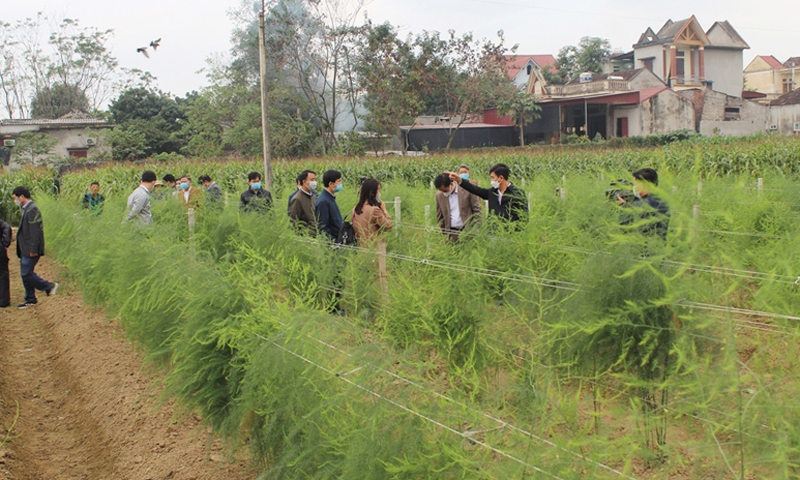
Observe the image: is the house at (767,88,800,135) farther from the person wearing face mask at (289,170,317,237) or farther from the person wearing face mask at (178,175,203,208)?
the person wearing face mask at (289,170,317,237)

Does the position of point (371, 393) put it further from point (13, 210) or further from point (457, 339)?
point (13, 210)

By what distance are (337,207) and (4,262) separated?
19.9 ft

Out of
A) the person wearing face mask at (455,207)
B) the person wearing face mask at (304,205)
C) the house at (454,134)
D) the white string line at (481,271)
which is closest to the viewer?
the white string line at (481,271)

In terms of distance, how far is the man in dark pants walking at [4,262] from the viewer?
10.9 m

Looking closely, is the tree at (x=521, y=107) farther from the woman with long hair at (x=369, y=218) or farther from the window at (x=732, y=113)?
the woman with long hair at (x=369, y=218)

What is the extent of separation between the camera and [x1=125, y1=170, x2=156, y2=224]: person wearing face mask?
959 cm

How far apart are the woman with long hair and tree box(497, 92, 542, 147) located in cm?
3489

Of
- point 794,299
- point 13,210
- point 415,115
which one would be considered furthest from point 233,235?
point 415,115

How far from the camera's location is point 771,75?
6950cm

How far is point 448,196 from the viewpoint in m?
8.54

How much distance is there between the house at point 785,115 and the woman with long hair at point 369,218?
141ft

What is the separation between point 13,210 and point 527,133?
98.6ft

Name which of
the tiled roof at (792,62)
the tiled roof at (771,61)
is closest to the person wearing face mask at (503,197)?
the tiled roof at (792,62)

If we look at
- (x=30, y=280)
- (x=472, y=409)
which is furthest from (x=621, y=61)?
(x=472, y=409)
